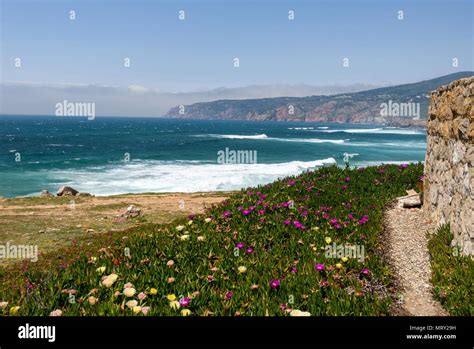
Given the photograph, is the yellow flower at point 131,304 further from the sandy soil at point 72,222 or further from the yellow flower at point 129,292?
the sandy soil at point 72,222

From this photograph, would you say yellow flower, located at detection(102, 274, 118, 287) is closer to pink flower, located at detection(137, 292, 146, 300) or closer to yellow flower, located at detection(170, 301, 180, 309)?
pink flower, located at detection(137, 292, 146, 300)

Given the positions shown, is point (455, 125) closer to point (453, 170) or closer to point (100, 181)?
point (453, 170)

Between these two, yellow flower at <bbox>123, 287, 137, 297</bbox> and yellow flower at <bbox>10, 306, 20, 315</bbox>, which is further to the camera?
yellow flower at <bbox>123, 287, 137, 297</bbox>

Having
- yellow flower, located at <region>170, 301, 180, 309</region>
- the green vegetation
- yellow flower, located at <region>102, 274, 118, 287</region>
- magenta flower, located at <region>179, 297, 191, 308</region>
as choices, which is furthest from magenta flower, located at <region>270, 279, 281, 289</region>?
the green vegetation

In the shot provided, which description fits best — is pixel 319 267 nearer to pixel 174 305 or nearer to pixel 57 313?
pixel 174 305

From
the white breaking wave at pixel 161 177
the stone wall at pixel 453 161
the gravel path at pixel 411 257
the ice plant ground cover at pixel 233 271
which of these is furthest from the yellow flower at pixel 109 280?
the white breaking wave at pixel 161 177

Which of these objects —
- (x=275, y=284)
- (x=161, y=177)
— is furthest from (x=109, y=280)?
(x=161, y=177)
